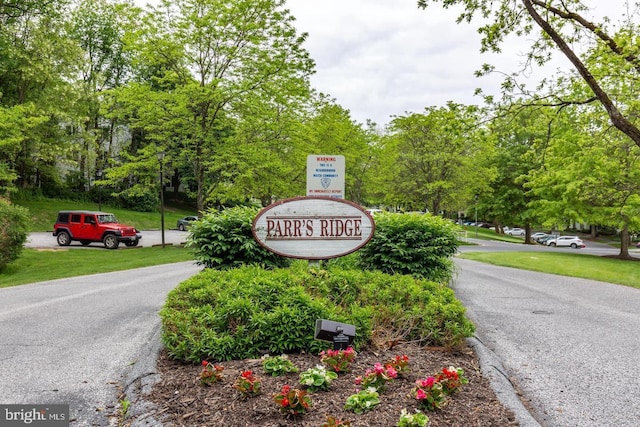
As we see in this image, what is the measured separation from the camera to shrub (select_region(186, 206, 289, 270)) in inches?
239

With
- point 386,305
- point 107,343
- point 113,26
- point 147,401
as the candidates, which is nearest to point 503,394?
point 386,305

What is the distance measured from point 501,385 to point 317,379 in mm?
1524

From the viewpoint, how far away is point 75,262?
1488 centimetres

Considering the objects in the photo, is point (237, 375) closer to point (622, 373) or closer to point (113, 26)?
point (622, 373)

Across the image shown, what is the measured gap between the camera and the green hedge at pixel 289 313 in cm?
396

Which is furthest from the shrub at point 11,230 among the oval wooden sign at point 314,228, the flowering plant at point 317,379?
the flowering plant at point 317,379

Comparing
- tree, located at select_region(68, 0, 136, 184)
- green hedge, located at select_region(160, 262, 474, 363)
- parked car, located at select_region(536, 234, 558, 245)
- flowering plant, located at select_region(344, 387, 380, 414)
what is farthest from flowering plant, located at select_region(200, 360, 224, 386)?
parked car, located at select_region(536, 234, 558, 245)

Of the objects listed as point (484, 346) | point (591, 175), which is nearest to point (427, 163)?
point (591, 175)

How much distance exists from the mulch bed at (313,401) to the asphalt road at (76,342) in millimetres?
520

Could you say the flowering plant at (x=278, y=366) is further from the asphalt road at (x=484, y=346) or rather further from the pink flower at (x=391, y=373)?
the asphalt road at (x=484, y=346)

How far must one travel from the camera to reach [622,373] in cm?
431

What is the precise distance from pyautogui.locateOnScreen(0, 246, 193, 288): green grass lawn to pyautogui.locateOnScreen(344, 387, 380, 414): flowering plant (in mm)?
9914

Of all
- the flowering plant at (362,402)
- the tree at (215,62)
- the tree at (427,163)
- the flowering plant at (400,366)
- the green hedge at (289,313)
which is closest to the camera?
the flowering plant at (362,402)

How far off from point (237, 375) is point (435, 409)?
5.01 feet
